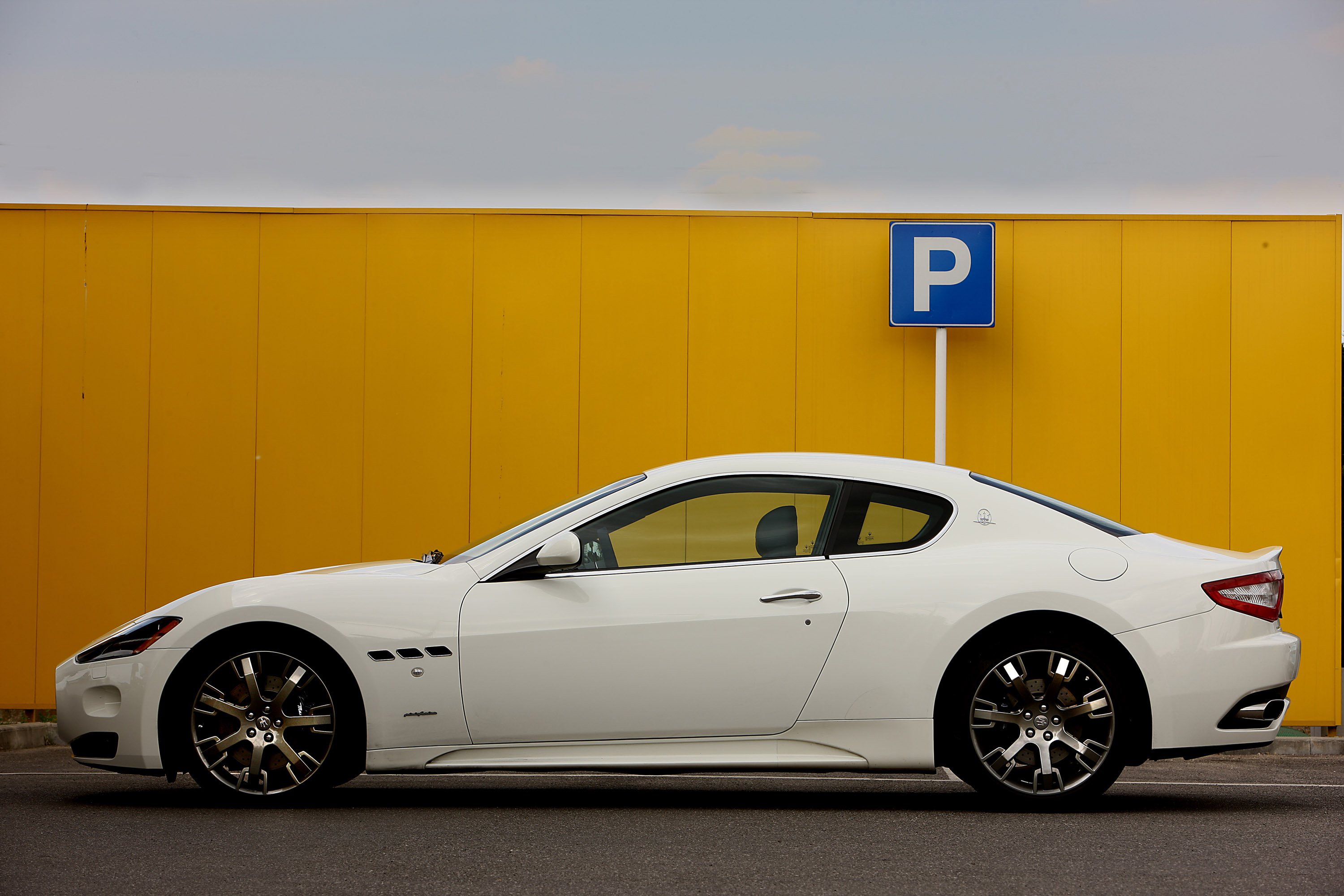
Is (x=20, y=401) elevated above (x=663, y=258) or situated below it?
below

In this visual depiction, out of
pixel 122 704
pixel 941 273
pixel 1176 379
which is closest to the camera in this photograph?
pixel 122 704

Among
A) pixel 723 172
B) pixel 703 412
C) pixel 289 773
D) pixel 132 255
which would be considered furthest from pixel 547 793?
pixel 723 172

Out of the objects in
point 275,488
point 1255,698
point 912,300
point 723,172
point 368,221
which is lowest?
point 1255,698

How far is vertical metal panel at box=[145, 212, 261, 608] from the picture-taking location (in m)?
9.86

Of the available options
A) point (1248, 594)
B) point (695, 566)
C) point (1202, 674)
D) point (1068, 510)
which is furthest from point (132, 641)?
point (1248, 594)

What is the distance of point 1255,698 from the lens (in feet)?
16.8

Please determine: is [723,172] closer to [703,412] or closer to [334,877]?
[703,412]

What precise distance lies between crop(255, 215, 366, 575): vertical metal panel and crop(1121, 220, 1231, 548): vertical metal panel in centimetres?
609

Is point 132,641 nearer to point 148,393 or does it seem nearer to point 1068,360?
point 148,393

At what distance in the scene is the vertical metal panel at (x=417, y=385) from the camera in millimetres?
9875

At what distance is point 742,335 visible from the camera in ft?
32.7

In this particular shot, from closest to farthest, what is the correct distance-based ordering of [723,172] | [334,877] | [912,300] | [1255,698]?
[334,877], [1255,698], [912,300], [723,172]

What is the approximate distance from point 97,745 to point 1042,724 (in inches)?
154

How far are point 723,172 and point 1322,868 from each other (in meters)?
9.30
